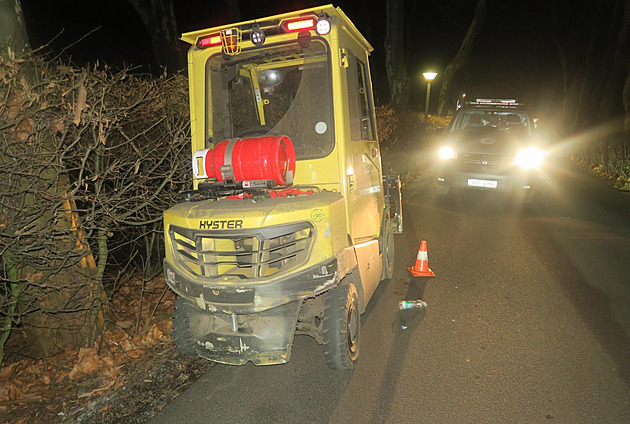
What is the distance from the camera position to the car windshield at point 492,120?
10363 millimetres

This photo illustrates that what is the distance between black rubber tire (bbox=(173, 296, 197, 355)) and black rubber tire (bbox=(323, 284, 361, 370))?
118 cm

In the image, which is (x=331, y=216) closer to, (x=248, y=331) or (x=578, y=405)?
(x=248, y=331)

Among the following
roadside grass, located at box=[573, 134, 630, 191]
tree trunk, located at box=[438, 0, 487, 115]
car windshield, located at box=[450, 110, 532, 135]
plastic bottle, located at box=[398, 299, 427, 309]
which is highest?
tree trunk, located at box=[438, 0, 487, 115]

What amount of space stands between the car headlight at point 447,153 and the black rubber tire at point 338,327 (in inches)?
290

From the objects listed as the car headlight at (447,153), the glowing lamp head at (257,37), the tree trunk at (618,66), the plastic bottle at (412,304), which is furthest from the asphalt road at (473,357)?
the tree trunk at (618,66)

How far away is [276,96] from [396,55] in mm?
16062

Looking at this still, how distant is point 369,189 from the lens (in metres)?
4.67

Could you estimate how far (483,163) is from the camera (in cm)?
993

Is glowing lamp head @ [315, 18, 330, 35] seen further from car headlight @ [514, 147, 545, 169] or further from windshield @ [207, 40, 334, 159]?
car headlight @ [514, 147, 545, 169]

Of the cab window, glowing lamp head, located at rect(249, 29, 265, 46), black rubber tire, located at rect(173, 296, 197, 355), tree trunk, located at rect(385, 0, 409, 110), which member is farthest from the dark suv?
tree trunk, located at rect(385, 0, 409, 110)

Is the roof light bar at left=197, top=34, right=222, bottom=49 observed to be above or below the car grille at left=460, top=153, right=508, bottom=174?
above

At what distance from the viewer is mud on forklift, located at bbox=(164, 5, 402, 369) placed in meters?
3.28

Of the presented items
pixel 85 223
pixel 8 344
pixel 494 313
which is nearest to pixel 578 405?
pixel 494 313

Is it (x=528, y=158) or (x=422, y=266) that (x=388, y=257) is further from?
(x=528, y=158)
